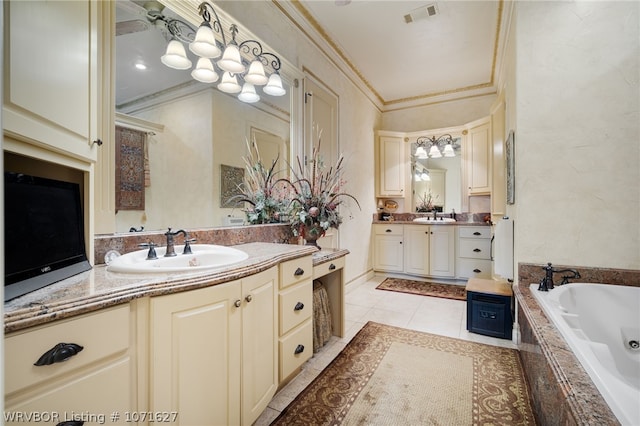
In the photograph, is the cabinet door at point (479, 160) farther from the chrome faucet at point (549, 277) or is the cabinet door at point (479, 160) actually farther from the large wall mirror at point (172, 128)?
the large wall mirror at point (172, 128)

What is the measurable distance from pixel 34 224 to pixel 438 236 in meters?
4.21

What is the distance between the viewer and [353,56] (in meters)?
3.49

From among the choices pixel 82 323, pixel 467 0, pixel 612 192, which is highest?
pixel 467 0

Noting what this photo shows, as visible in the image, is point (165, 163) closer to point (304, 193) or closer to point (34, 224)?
point (34, 224)

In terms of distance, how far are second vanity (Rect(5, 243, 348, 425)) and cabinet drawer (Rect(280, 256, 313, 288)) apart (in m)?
0.03

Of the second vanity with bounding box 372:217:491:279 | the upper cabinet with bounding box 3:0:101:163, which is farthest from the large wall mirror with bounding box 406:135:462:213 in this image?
the upper cabinet with bounding box 3:0:101:163

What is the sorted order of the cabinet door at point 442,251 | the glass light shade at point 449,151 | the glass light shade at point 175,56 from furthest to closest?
the glass light shade at point 449,151 → the cabinet door at point 442,251 → the glass light shade at point 175,56

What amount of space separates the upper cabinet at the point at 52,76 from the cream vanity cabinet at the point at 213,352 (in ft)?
2.12

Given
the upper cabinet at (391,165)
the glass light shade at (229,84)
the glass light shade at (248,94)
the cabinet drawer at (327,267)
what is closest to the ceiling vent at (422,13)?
the glass light shade at (248,94)

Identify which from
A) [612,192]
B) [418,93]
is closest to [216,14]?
[612,192]

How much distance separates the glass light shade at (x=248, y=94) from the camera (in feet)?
7.00

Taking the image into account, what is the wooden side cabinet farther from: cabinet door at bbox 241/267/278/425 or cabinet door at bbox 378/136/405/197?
cabinet door at bbox 378/136/405/197

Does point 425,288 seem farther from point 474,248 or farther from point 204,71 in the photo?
point 204,71

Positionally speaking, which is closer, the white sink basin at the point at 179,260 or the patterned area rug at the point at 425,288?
the white sink basin at the point at 179,260
